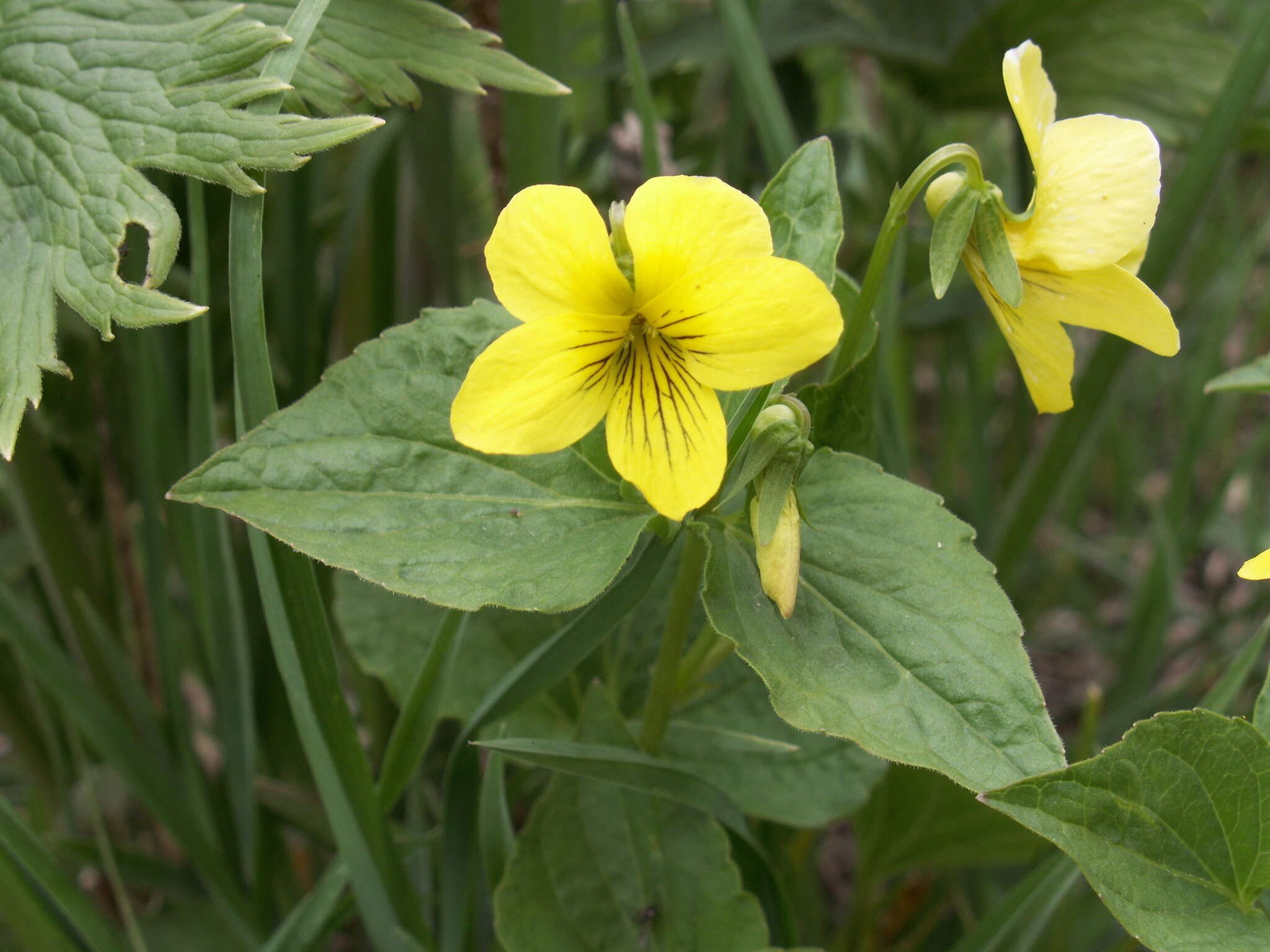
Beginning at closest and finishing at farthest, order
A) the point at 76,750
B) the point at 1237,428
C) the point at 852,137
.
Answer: the point at 76,750
the point at 852,137
the point at 1237,428

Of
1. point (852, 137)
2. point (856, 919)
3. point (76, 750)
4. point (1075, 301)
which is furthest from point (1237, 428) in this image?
point (76, 750)

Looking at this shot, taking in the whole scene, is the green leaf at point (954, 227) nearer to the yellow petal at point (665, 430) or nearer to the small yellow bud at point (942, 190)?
the small yellow bud at point (942, 190)

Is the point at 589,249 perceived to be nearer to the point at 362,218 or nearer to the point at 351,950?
the point at 362,218

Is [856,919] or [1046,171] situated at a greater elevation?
[1046,171]

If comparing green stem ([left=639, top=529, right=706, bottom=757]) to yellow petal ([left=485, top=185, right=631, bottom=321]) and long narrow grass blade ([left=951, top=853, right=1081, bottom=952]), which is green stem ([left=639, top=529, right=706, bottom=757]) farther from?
long narrow grass blade ([left=951, top=853, right=1081, bottom=952])

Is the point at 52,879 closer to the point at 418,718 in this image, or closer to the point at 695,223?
the point at 418,718

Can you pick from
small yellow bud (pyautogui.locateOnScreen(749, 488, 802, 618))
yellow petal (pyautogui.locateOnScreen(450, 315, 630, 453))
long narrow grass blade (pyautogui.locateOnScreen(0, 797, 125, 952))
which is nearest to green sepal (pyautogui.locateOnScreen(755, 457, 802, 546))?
small yellow bud (pyautogui.locateOnScreen(749, 488, 802, 618))
